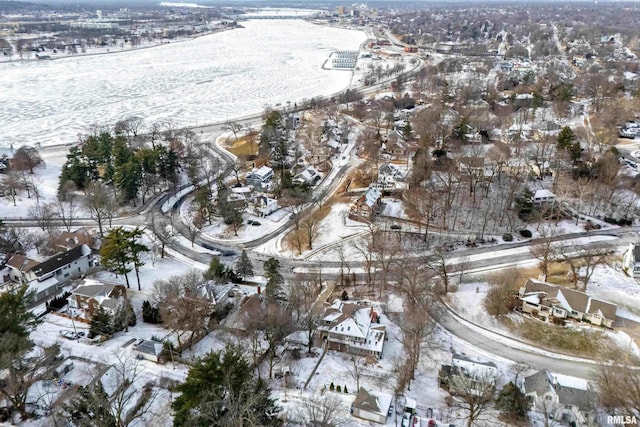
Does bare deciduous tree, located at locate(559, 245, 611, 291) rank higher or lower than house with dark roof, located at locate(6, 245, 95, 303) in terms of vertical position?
higher

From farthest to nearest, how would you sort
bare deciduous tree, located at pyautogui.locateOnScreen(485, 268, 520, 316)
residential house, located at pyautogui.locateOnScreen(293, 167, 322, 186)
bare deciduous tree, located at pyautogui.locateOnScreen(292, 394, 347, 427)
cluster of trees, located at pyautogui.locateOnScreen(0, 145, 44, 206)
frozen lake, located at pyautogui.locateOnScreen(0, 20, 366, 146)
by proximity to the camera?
frozen lake, located at pyautogui.locateOnScreen(0, 20, 366, 146), residential house, located at pyautogui.locateOnScreen(293, 167, 322, 186), cluster of trees, located at pyautogui.locateOnScreen(0, 145, 44, 206), bare deciduous tree, located at pyautogui.locateOnScreen(485, 268, 520, 316), bare deciduous tree, located at pyautogui.locateOnScreen(292, 394, 347, 427)

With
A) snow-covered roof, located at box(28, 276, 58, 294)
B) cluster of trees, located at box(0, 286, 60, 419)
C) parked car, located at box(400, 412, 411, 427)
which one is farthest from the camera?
snow-covered roof, located at box(28, 276, 58, 294)

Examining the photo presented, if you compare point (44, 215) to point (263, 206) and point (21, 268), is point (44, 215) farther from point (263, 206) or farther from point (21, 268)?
point (263, 206)

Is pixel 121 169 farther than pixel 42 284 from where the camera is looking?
Yes

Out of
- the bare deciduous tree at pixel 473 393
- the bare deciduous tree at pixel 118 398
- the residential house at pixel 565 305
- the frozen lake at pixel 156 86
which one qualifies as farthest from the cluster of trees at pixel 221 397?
the frozen lake at pixel 156 86

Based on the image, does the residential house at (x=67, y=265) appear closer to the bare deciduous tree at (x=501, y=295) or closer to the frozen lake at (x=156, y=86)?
the bare deciduous tree at (x=501, y=295)

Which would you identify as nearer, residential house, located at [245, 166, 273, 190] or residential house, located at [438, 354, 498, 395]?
residential house, located at [438, 354, 498, 395]

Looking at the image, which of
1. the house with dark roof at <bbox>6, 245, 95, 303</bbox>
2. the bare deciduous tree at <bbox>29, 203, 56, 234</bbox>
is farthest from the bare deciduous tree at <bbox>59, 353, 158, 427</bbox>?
the bare deciduous tree at <bbox>29, 203, 56, 234</bbox>

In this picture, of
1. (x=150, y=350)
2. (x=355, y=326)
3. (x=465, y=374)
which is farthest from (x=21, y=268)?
(x=465, y=374)

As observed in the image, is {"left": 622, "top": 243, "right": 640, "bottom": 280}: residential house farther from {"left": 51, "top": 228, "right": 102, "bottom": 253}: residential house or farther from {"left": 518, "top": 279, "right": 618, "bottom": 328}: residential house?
{"left": 51, "top": 228, "right": 102, "bottom": 253}: residential house
